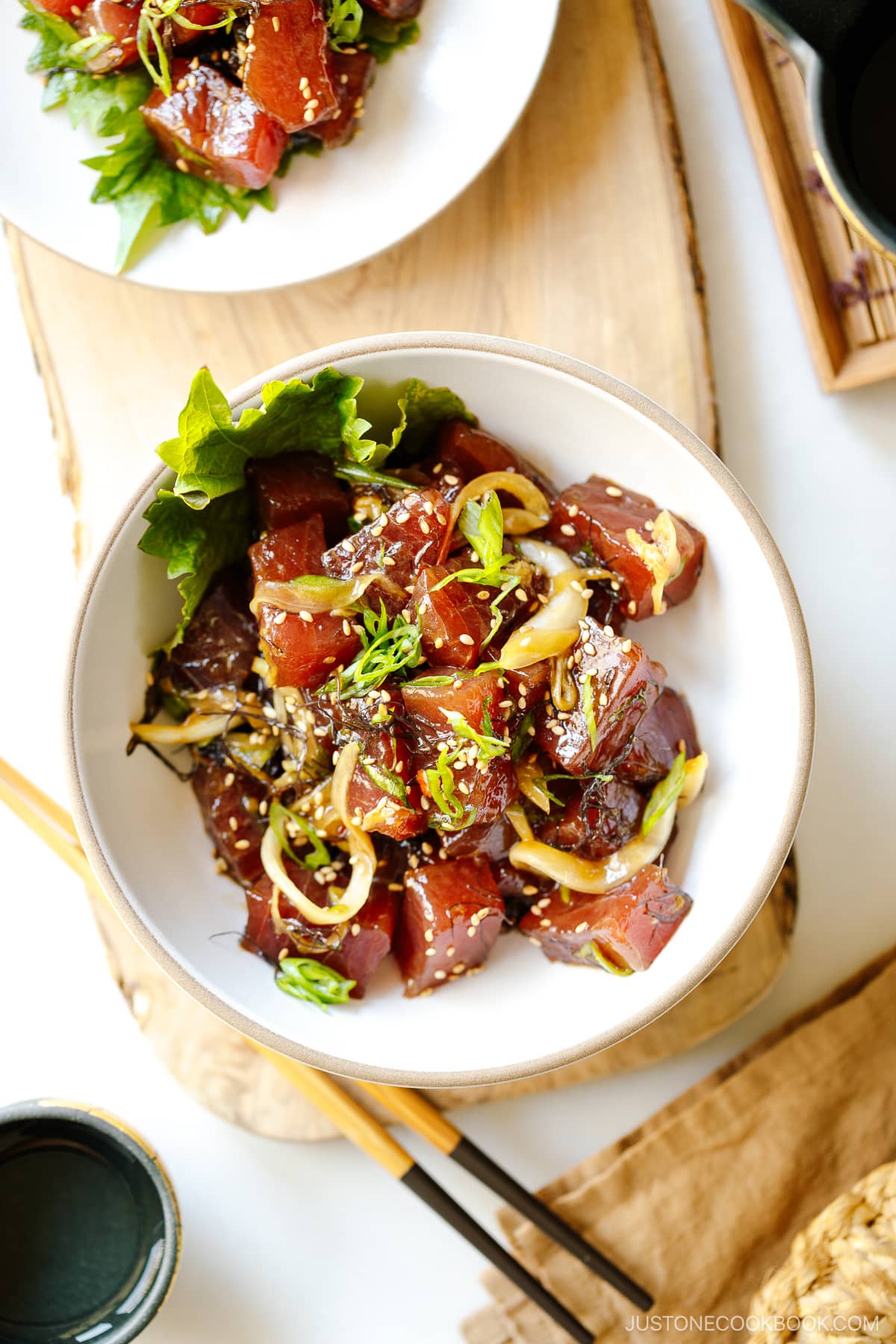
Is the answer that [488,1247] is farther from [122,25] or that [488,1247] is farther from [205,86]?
[122,25]

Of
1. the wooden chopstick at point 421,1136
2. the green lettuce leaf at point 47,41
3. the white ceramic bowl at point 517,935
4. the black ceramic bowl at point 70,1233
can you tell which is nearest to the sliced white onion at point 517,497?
the white ceramic bowl at point 517,935

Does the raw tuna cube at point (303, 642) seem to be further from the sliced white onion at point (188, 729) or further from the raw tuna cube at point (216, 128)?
the raw tuna cube at point (216, 128)

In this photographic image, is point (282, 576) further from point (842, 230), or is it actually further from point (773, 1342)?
point (773, 1342)

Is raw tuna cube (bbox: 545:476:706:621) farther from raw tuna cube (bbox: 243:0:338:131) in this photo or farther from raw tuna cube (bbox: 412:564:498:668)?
raw tuna cube (bbox: 243:0:338:131)

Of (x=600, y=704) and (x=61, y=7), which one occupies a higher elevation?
(x=61, y=7)

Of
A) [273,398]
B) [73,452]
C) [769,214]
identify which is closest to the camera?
[273,398]

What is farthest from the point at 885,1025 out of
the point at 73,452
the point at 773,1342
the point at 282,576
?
the point at 73,452

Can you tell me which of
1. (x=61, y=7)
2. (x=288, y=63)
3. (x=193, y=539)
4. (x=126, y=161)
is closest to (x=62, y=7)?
(x=61, y=7)
